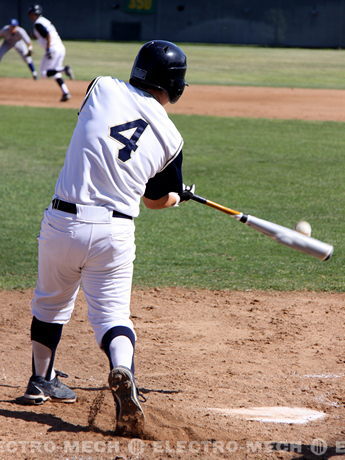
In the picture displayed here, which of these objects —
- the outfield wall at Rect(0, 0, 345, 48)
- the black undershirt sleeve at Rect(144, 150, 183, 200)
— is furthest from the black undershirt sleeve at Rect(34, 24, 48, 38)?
the outfield wall at Rect(0, 0, 345, 48)

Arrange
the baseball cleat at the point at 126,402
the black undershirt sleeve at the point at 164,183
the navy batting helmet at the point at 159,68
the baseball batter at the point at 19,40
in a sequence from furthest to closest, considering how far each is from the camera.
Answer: the baseball batter at the point at 19,40
the black undershirt sleeve at the point at 164,183
the navy batting helmet at the point at 159,68
the baseball cleat at the point at 126,402

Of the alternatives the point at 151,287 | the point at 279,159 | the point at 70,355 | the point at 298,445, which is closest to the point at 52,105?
the point at 279,159

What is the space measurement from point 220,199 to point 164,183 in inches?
239

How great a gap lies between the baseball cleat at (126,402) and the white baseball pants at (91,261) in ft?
1.17

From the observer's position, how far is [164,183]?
4.30 metres

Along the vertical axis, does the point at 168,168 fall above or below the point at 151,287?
above

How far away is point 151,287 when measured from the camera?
7152 millimetres

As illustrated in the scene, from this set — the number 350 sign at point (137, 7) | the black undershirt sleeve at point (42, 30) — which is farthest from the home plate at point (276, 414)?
the number 350 sign at point (137, 7)

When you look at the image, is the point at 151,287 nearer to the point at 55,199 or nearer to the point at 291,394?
the point at 291,394

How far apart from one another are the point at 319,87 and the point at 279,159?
12.6 meters

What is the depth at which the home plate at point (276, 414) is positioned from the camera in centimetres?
438

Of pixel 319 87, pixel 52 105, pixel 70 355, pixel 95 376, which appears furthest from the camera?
pixel 319 87

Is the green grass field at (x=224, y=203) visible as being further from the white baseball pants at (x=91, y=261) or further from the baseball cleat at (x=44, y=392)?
the white baseball pants at (x=91, y=261)

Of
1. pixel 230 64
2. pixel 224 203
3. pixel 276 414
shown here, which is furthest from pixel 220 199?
pixel 230 64
